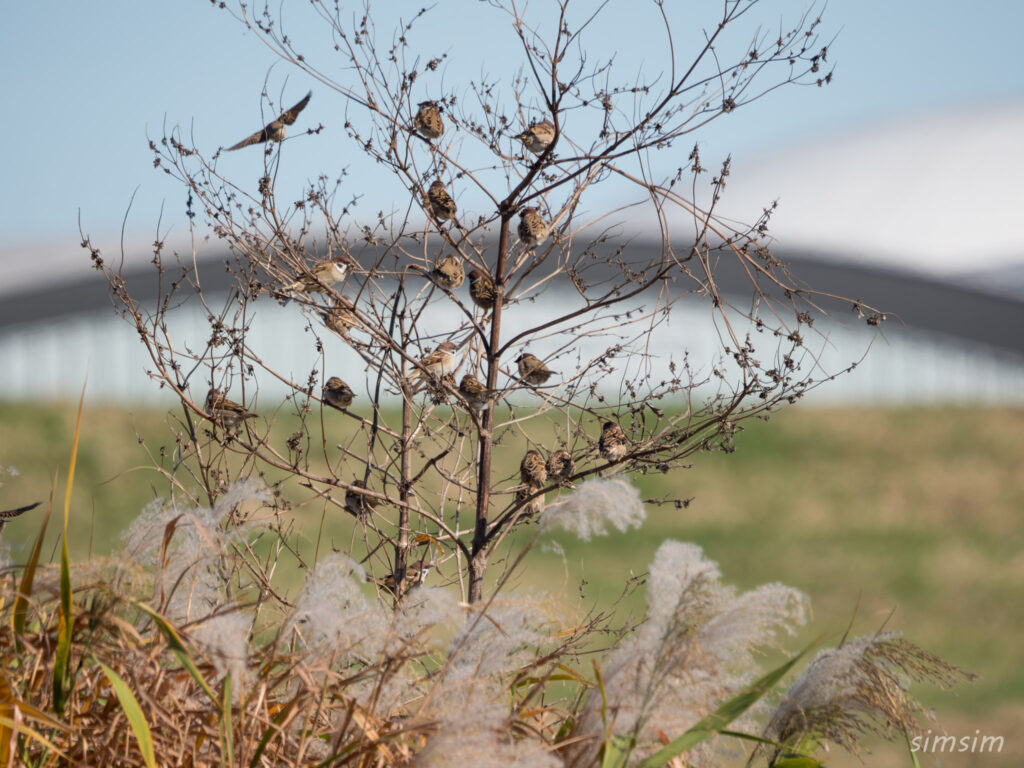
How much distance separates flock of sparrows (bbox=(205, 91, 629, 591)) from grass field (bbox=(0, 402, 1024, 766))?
929cm

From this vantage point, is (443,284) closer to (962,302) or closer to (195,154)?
(195,154)

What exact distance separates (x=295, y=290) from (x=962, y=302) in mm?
17632

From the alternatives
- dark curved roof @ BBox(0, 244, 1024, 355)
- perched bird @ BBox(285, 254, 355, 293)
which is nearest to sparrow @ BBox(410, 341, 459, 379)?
perched bird @ BBox(285, 254, 355, 293)

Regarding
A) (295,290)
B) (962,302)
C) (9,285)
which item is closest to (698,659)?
(295,290)

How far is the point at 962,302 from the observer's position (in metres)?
17.6

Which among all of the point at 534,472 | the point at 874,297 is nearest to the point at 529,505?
the point at 534,472

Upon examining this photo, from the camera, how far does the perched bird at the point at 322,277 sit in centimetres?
239

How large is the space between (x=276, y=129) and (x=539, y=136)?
74 centimetres

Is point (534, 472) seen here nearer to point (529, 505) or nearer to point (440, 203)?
point (529, 505)

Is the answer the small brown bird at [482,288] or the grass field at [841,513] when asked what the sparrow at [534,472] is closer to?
the small brown bird at [482,288]

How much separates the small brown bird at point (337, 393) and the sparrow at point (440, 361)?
0.18 m

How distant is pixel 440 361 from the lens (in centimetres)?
258

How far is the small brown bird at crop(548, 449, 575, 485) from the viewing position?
246 cm

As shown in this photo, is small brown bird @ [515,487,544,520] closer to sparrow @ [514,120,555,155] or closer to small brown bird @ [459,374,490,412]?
small brown bird @ [459,374,490,412]
